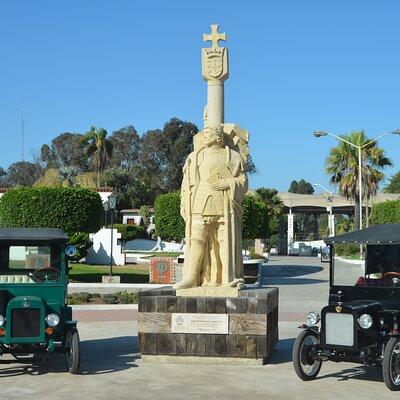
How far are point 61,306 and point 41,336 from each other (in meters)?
0.65

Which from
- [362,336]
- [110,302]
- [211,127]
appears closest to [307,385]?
[362,336]

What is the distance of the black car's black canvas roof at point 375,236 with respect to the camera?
10227mm

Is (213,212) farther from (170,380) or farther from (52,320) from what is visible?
(52,320)

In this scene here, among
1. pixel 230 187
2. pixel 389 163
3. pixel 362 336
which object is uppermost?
pixel 389 163

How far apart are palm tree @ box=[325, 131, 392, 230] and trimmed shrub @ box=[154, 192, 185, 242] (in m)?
17.6

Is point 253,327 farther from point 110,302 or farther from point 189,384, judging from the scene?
point 110,302

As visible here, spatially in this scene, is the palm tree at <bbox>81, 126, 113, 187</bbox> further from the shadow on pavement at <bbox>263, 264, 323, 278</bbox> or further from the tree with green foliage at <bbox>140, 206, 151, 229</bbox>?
the shadow on pavement at <bbox>263, 264, 323, 278</bbox>

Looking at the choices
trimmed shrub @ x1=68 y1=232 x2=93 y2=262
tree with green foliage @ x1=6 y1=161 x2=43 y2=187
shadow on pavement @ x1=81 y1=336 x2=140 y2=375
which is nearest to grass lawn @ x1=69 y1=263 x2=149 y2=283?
trimmed shrub @ x1=68 y1=232 x2=93 y2=262

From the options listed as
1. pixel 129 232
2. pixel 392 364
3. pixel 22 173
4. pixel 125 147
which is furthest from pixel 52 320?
pixel 22 173

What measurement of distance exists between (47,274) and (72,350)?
4.33 feet

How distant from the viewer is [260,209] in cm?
3403

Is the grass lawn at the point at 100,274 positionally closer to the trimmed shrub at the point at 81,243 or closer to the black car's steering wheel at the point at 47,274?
the trimmed shrub at the point at 81,243

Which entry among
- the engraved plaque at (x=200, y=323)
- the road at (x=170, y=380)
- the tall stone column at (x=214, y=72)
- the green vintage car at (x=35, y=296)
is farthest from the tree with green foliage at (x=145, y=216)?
the engraved plaque at (x=200, y=323)

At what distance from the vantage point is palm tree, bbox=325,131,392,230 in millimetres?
46312
